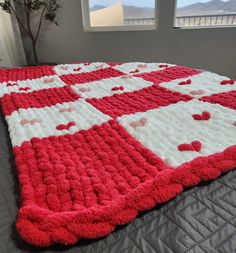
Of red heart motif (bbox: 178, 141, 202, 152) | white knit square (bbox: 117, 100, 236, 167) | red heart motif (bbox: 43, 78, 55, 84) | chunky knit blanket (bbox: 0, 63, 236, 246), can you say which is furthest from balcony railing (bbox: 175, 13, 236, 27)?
red heart motif (bbox: 178, 141, 202, 152)

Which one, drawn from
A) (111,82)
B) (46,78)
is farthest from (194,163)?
(46,78)

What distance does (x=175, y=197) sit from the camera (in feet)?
2.02

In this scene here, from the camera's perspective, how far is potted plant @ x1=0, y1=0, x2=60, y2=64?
307 centimetres

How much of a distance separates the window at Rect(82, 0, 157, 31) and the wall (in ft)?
0.25

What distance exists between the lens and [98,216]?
1.72 feet

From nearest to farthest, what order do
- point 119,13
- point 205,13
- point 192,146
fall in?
point 192,146 < point 205,13 < point 119,13

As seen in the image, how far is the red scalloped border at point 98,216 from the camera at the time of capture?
500mm

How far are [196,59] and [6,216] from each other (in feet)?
9.15

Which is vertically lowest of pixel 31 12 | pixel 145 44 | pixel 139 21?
pixel 145 44

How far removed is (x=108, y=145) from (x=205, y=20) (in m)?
2.69

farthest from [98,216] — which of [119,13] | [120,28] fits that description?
[119,13]

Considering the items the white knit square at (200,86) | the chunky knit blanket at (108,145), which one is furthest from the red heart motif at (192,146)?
the white knit square at (200,86)

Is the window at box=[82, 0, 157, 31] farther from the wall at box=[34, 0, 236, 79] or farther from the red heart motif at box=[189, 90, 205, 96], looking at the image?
the red heart motif at box=[189, 90, 205, 96]

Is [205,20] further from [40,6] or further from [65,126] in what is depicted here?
[65,126]
